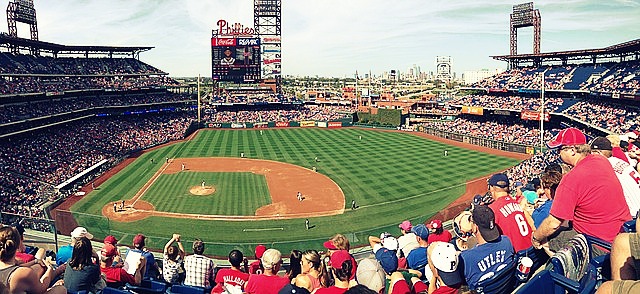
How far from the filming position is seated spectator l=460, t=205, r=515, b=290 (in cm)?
463

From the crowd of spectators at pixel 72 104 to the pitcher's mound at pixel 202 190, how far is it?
18.8 m

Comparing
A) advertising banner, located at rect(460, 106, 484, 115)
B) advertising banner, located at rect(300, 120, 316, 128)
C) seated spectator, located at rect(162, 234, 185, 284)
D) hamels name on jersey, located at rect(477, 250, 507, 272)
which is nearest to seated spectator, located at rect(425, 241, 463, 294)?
hamels name on jersey, located at rect(477, 250, 507, 272)

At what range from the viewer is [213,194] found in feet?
104

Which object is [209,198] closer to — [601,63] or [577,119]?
[577,119]

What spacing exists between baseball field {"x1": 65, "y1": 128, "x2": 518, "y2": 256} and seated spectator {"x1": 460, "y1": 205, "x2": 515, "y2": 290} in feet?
40.5

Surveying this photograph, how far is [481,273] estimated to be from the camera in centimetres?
462

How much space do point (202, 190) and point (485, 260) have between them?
3020cm

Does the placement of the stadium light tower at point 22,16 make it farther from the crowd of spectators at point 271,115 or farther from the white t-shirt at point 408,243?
the white t-shirt at point 408,243

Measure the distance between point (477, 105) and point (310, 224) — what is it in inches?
1769

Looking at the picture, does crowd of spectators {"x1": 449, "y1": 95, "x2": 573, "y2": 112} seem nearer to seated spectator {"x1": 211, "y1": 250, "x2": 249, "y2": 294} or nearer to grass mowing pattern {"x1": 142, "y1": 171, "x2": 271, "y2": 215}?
grass mowing pattern {"x1": 142, "y1": 171, "x2": 271, "y2": 215}

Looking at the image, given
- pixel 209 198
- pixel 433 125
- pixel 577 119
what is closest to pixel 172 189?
pixel 209 198

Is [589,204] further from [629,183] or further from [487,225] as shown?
[629,183]

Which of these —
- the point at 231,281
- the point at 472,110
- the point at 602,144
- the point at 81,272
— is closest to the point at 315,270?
the point at 231,281

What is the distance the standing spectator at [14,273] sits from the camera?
462 centimetres
